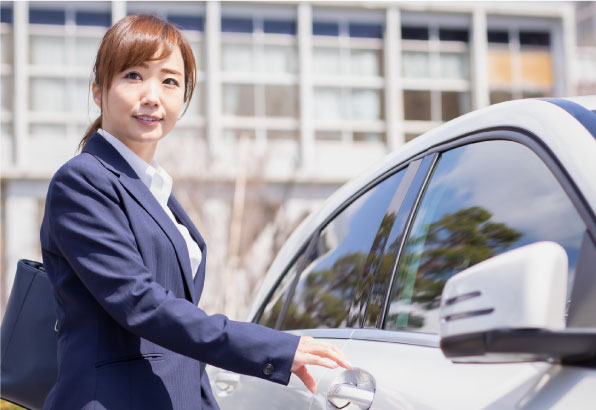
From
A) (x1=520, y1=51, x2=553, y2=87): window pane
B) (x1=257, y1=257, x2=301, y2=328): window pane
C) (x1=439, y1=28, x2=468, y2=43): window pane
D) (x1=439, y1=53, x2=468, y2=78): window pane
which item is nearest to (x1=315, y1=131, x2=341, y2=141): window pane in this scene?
(x1=439, y1=53, x2=468, y2=78): window pane

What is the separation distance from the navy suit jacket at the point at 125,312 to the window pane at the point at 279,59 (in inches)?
1121

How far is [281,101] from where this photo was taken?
97.7 feet

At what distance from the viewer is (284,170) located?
28953 mm

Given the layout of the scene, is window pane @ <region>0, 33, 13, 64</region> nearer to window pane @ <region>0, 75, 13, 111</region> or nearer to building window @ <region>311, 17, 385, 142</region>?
window pane @ <region>0, 75, 13, 111</region>

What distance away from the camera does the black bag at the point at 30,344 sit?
2.19 metres

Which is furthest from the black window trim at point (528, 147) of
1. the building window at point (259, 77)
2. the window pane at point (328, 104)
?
the window pane at point (328, 104)

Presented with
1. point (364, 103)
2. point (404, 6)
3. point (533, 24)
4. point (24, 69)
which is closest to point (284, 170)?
point (364, 103)

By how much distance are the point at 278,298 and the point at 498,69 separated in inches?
1213

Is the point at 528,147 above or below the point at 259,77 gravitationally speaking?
below

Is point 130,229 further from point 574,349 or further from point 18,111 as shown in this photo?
point 18,111

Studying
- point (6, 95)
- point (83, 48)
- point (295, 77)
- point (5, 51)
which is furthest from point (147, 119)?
point (5, 51)

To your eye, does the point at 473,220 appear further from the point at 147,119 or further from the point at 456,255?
the point at 147,119

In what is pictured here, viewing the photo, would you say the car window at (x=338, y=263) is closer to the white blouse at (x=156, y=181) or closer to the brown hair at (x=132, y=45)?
the white blouse at (x=156, y=181)

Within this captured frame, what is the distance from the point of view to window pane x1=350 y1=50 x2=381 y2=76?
30828 mm
